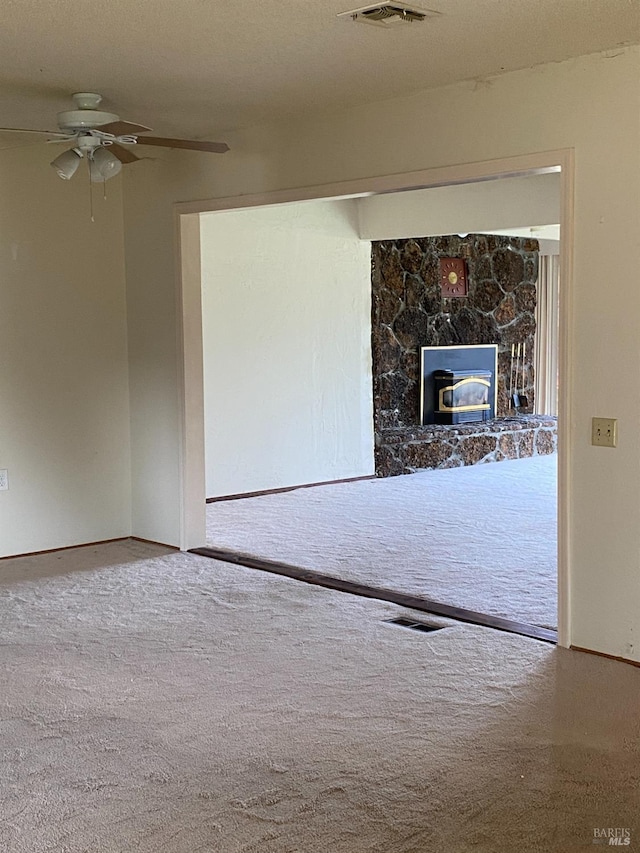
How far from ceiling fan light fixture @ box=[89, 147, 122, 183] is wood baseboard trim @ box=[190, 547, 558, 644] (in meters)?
2.20

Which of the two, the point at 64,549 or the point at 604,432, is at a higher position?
the point at 604,432

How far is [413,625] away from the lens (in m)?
4.36

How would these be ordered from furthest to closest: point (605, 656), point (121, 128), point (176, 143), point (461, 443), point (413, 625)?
1. point (461, 443)
2. point (413, 625)
3. point (176, 143)
4. point (121, 128)
5. point (605, 656)

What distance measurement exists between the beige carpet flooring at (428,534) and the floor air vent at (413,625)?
33cm

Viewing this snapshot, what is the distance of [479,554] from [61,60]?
3.38m

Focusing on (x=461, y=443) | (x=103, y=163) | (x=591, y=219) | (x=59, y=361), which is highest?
(x=103, y=163)

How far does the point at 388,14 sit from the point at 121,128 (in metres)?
1.33

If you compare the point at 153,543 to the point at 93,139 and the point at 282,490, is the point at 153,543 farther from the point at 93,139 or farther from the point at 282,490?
the point at 93,139

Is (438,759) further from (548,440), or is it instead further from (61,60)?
(548,440)

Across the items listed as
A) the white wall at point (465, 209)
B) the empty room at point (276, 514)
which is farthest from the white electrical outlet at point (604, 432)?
the white wall at point (465, 209)

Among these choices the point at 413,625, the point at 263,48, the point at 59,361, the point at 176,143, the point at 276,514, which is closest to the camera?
the point at 263,48

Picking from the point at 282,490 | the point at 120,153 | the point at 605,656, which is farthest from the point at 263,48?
the point at 282,490

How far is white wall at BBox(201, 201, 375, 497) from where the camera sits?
7.56 m

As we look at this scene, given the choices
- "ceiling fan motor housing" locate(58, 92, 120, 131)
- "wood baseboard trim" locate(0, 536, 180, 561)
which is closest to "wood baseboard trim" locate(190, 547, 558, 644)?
"wood baseboard trim" locate(0, 536, 180, 561)
